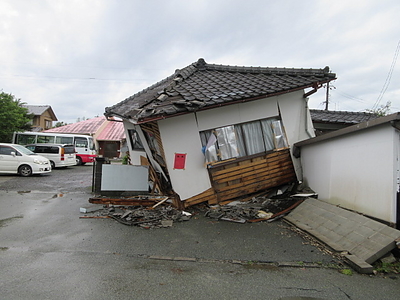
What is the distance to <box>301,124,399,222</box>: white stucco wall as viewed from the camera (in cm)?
468

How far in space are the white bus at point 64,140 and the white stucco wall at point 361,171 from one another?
58.6 feet

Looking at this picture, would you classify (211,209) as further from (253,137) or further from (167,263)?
(167,263)

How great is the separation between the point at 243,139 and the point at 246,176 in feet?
3.59

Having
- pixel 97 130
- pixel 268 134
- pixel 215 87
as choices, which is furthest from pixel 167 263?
pixel 97 130

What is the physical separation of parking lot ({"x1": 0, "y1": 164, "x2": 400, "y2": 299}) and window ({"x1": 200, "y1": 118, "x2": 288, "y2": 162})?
1.96 metres

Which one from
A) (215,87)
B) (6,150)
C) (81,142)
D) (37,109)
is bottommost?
(6,150)

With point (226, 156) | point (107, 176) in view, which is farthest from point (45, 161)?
point (226, 156)

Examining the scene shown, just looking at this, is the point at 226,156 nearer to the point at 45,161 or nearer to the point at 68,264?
the point at 68,264

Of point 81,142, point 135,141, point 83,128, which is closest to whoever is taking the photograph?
point 135,141

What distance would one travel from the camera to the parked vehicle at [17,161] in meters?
13.0

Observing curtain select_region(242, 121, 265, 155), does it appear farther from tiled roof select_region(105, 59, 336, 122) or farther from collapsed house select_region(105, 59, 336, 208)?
tiled roof select_region(105, 59, 336, 122)

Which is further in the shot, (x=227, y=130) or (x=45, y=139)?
(x=45, y=139)

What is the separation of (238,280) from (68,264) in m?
2.65

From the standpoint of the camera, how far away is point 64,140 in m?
19.9
